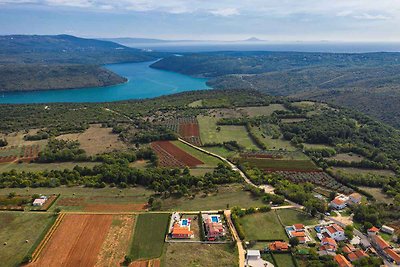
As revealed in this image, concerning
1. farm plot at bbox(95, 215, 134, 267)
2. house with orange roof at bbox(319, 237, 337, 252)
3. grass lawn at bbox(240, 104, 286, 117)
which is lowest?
farm plot at bbox(95, 215, 134, 267)

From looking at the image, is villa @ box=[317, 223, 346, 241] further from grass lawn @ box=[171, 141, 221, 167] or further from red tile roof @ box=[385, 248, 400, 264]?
grass lawn @ box=[171, 141, 221, 167]

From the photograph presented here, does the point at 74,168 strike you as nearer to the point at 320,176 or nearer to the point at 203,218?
the point at 203,218

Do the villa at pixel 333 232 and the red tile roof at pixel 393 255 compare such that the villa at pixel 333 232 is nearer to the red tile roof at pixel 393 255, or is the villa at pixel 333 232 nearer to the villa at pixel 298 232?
the villa at pixel 298 232

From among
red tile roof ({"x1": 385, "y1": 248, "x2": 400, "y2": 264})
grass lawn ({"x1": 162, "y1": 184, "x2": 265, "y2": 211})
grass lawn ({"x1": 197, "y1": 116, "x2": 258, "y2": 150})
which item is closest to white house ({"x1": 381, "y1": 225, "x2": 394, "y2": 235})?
red tile roof ({"x1": 385, "y1": 248, "x2": 400, "y2": 264})

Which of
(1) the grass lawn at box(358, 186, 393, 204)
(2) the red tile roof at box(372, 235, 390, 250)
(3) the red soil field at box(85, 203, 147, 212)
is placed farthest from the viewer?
(1) the grass lawn at box(358, 186, 393, 204)

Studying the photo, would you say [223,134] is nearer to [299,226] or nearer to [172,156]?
[172,156]

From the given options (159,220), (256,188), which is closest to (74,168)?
(159,220)

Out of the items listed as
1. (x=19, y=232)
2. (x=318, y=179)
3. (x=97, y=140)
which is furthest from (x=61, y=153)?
(x=318, y=179)
